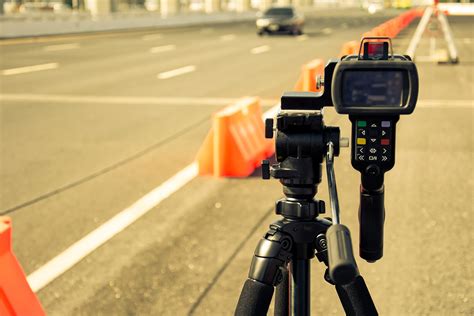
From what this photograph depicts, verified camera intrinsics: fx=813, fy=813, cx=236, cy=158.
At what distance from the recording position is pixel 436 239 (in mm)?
6039

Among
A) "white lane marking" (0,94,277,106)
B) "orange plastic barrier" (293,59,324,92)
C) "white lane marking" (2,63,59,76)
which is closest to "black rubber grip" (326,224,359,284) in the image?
"orange plastic barrier" (293,59,324,92)

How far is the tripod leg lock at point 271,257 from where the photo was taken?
231 centimetres

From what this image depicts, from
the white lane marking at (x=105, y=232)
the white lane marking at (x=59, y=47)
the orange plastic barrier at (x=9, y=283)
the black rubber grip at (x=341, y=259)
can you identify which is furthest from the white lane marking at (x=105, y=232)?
the white lane marking at (x=59, y=47)

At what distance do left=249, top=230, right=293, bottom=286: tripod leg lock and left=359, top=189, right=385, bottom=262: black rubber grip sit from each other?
22cm

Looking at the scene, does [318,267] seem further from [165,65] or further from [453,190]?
[165,65]

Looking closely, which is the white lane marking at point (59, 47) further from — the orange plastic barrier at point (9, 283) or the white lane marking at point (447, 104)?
the orange plastic barrier at point (9, 283)

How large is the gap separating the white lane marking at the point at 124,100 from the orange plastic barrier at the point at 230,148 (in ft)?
17.5

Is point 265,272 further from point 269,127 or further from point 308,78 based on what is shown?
point 308,78

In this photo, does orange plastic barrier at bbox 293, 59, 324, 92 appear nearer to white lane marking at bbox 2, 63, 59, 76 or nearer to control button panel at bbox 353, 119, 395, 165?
white lane marking at bbox 2, 63, 59, 76

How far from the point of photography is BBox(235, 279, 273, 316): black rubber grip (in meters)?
2.34

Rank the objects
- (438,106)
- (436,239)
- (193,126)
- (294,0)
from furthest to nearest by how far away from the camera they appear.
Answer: (294,0) < (438,106) < (193,126) < (436,239)

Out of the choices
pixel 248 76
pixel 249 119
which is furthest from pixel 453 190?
pixel 248 76

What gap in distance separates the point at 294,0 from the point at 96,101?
139746 mm

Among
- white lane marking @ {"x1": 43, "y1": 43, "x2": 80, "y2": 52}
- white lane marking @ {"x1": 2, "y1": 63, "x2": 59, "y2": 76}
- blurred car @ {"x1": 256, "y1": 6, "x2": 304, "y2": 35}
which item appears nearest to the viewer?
white lane marking @ {"x1": 2, "y1": 63, "x2": 59, "y2": 76}
